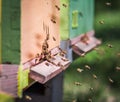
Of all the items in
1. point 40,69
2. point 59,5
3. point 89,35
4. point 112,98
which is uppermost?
point 59,5

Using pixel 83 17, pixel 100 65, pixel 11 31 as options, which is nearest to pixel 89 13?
pixel 83 17

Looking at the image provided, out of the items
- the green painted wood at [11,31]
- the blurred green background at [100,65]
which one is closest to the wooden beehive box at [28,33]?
the green painted wood at [11,31]

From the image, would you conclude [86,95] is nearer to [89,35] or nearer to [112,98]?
[112,98]

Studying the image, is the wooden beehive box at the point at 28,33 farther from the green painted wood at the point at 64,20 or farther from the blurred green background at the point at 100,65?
the blurred green background at the point at 100,65

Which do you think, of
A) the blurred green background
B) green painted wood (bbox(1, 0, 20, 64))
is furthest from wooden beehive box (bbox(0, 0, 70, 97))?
the blurred green background

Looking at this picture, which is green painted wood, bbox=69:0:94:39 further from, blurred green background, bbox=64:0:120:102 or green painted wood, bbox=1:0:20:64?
green painted wood, bbox=1:0:20:64

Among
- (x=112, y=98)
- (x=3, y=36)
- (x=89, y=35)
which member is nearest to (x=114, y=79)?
(x=112, y=98)
